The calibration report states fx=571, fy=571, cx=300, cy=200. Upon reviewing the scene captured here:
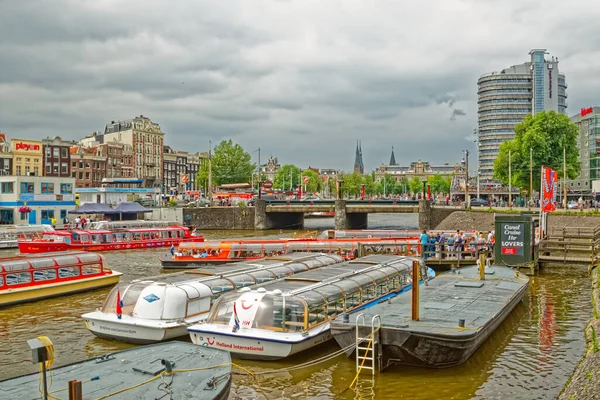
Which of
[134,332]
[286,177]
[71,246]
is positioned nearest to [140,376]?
[134,332]

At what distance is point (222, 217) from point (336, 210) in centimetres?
1748

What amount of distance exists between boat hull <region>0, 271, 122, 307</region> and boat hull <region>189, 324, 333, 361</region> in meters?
13.2

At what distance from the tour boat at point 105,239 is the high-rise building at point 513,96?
139729 millimetres

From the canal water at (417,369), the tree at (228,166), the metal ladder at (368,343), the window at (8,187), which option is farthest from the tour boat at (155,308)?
the tree at (228,166)

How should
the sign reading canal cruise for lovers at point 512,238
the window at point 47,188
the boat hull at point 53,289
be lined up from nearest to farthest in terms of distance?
the boat hull at point 53,289 → the sign reading canal cruise for lovers at point 512,238 → the window at point 47,188

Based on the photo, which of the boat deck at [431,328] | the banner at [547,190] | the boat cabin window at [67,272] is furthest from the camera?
the banner at [547,190]

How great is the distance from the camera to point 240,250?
39.4m

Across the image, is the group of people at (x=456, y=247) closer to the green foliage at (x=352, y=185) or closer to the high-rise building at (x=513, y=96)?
the green foliage at (x=352, y=185)

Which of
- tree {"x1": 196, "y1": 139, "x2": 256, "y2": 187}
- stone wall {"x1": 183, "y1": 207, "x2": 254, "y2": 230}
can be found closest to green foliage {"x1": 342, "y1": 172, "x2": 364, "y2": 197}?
tree {"x1": 196, "y1": 139, "x2": 256, "y2": 187}

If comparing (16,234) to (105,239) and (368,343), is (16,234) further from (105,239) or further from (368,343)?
(368,343)

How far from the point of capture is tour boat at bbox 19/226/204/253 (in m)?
47.4

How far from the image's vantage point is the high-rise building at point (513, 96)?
173000 mm

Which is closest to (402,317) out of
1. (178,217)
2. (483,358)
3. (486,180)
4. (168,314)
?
(483,358)

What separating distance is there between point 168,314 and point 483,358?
10149 millimetres
